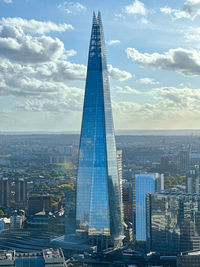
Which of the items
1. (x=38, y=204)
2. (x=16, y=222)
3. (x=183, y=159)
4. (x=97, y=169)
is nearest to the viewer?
(x=97, y=169)

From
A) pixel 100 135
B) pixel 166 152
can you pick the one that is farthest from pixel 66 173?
pixel 100 135

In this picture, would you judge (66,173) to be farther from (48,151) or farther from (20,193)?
(48,151)

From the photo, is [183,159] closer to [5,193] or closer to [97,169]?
[5,193]

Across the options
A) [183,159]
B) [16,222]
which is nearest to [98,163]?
[16,222]

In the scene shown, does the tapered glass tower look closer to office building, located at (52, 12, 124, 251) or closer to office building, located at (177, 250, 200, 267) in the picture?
office building, located at (52, 12, 124, 251)

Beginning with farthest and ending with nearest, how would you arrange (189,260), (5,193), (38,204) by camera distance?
(5,193)
(38,204)
(189,260)

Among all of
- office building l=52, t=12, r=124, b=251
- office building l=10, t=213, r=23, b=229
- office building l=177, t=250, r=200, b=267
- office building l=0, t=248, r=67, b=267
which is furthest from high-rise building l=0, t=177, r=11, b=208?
office building l=0, t=248, r=67, b=267
